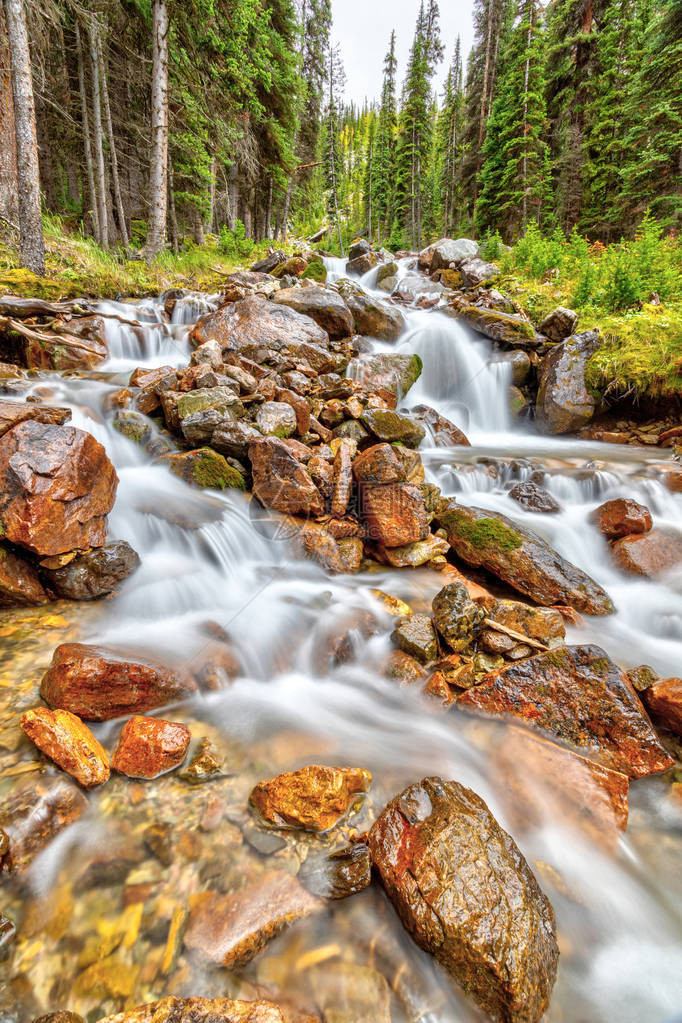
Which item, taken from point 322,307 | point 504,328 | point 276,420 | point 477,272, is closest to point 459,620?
point 276,420

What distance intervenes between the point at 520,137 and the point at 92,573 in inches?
918

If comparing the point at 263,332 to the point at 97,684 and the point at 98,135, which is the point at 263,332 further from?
the point at 98,135

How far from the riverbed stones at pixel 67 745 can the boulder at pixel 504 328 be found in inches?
423

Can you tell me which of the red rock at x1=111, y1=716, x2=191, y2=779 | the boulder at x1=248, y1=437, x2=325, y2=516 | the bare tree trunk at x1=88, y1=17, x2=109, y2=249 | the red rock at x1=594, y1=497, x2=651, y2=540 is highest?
the bare tree trunk at x1=88, y1=17, x2=109, y2=249

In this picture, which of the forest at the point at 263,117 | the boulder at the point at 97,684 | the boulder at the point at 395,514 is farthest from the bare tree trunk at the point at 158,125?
the boulder at the point at 97,684

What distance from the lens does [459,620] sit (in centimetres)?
344

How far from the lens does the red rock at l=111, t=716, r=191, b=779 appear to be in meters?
2.35

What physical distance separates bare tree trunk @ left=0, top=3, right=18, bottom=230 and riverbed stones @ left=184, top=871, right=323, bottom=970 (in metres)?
12.0

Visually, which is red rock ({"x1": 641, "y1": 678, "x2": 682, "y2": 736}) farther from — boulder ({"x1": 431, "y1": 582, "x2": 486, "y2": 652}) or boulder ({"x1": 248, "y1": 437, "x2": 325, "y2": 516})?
boulder ({"x1": 248, "y1": 437, "x2": 325, "y2": 516})

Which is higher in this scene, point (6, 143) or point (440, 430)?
point (6, 143)

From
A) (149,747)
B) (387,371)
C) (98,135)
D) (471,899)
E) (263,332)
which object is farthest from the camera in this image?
(98,135)

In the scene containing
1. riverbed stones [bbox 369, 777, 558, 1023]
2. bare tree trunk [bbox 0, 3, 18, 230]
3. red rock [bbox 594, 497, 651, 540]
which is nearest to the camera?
riverbed stones [bbox 369, 777, 558, 1023]

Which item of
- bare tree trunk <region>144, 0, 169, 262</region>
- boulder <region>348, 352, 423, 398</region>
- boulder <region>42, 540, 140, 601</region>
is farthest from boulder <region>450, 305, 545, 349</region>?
boulder <region>42, 540, 140, 601</region>

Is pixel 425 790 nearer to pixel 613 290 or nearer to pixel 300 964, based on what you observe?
pixel 300 964
